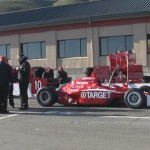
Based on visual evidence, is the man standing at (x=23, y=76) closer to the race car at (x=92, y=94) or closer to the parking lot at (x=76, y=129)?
the parking lot at (x=76, y=129)

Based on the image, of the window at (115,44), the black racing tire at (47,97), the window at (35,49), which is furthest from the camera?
the window at (35,49)

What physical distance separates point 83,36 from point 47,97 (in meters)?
18.8

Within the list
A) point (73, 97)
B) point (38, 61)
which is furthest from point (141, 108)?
point (38, 61)

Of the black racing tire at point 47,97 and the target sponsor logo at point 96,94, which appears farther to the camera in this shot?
the black racing tire at point 47,97

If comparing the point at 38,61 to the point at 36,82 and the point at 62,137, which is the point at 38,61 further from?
the point at 62,137

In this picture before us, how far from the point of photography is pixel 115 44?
107 feet

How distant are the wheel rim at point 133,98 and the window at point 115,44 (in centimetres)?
1800

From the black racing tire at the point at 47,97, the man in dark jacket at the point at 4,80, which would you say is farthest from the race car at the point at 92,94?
the man in dark jacket at the point at 4,80

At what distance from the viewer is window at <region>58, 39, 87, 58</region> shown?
3419 cm

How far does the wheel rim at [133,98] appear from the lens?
555 inches

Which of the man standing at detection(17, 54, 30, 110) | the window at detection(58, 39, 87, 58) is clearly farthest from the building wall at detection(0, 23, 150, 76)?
the man standing at detection(17, 54, 30, 110)

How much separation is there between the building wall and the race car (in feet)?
52.8

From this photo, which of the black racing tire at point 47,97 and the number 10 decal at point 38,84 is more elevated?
the number 10 decal at point 38,84

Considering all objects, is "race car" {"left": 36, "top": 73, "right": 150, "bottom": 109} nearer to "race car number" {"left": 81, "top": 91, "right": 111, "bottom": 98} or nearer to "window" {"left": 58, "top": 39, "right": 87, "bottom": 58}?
"race car number" {"left": 81, "top": 91, "right": 111, "bottom": 98}
